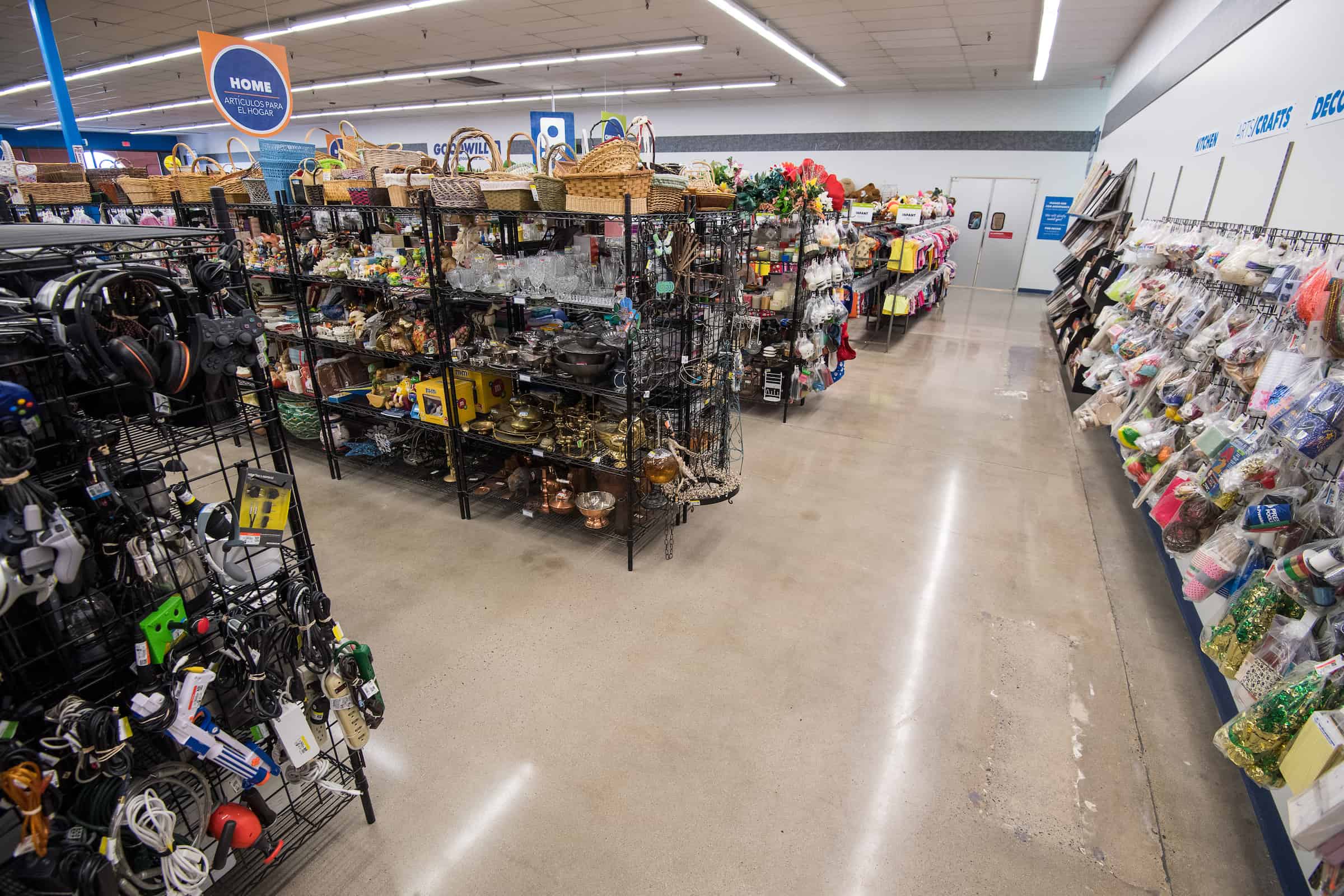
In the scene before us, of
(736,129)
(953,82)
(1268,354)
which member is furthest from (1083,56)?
(1268,354)

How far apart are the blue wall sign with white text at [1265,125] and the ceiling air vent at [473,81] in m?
12.0

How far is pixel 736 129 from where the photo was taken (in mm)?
15000

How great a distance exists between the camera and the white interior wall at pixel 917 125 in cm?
1215

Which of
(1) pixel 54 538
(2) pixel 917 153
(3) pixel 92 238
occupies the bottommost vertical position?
(1) pixel 54 538

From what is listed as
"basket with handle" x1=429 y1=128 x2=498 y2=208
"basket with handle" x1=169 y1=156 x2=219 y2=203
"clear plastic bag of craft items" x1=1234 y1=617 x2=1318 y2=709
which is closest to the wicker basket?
"basket with handle" x1=429 y1=128 x2=498 y2=208

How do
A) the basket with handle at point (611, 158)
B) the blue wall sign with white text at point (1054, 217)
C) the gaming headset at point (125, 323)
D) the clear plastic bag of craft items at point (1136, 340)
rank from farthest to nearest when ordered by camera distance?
1. the blue wall sign with white text at point (1054, 217)
2. the clear plastic bag of craft items at point (1136, 340)
3. the basket with handle at point (611, 158)
4. the gaming headset at point (125, 323)

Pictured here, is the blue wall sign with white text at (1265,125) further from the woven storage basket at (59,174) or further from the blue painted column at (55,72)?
the blue painted column at (55,72)

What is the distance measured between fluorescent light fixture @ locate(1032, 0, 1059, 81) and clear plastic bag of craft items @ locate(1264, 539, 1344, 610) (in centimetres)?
713

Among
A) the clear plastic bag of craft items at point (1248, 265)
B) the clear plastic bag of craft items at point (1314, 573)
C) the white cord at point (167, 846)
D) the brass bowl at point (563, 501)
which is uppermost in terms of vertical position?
the clear plastic bag of craft items at point (1248, 265)

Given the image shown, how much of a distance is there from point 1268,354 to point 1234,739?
1466 millimetres

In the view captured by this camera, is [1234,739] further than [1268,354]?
No

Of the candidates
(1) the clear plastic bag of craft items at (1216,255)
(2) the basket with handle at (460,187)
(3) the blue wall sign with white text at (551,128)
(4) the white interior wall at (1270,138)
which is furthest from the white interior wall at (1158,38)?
(3) the blue wall sign with white text at (551,128)

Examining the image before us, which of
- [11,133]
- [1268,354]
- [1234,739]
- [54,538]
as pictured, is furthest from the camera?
[11,133]

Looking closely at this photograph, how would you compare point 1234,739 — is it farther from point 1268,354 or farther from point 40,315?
point 40,315
